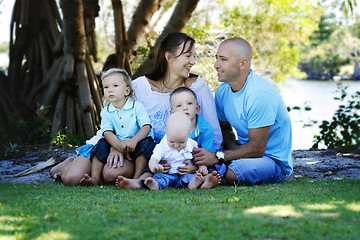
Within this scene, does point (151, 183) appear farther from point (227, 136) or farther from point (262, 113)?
point (227, 136)

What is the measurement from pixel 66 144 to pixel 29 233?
463cm

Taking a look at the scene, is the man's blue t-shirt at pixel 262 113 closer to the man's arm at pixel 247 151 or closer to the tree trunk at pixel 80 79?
the man's arm at pixel 247 151

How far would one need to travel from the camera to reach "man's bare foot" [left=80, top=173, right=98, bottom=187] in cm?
424

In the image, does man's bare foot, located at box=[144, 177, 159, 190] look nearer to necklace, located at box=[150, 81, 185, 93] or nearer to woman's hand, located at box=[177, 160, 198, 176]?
woman's hand, located at box=[177, 160, 198, 176]

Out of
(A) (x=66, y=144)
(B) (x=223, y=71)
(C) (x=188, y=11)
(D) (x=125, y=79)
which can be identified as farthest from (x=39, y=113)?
(B) (x=223, y=71)

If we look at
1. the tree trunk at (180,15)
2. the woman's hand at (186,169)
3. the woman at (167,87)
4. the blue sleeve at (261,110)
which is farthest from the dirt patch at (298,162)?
the tree trunk at (180,15)

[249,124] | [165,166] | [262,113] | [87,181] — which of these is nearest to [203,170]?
[165,166]

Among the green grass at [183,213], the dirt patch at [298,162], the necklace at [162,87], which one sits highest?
the necklace at [162,87]

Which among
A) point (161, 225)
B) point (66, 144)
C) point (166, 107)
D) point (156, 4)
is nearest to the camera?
point (161, 225)

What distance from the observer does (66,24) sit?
24.1 feet

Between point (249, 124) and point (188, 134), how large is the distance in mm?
690

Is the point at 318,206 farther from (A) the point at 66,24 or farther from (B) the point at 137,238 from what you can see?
(A) the point at 66,24

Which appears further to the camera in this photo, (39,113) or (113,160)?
(39,113)

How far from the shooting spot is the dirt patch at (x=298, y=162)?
16.5ft
